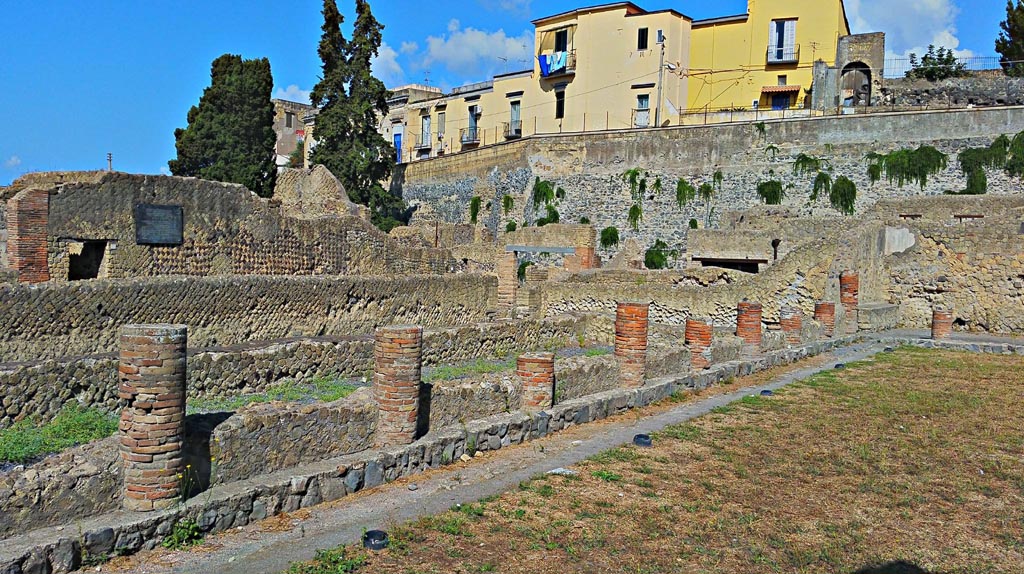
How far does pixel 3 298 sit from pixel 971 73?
3913 centimetres

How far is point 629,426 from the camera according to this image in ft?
34.0

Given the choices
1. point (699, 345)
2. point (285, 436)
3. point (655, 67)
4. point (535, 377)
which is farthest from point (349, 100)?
point (285, 436)

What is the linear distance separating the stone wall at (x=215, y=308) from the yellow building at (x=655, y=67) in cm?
2938

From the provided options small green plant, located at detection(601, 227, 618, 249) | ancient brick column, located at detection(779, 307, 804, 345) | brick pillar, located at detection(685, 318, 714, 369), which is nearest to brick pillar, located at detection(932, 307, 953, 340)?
ancient brick column, located at detection(779, 307, 804, 345)

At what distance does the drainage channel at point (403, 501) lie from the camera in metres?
5.50

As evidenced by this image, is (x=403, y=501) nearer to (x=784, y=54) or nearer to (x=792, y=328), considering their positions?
(x=792, y=328)

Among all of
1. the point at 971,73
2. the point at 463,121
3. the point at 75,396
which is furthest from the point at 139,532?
the point at 463,121

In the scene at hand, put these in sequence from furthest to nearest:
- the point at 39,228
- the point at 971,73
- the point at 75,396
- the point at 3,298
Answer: the point at 971,73
the point at 39,228
the point at 3,298
the point at 75,396

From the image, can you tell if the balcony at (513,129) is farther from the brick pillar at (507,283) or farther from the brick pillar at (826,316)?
the brick pillar at (826,316)

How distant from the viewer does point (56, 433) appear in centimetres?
773

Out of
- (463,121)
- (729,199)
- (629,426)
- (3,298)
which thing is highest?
(463,121)

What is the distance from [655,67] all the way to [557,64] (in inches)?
233

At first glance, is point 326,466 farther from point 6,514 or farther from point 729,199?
point 729,199

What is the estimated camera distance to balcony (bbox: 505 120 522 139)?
160 feet
